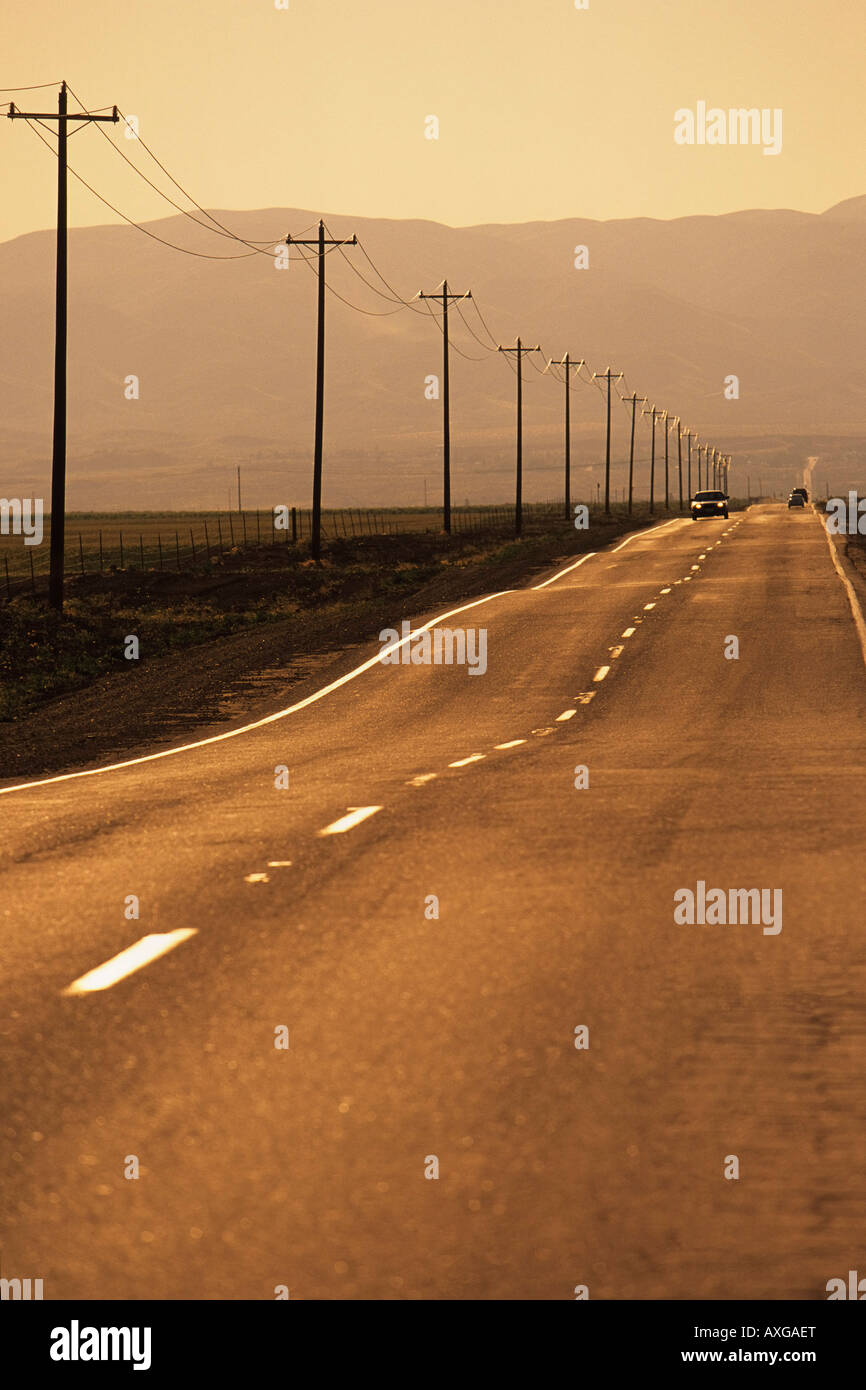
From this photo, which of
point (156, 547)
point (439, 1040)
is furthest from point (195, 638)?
point (156, 547)

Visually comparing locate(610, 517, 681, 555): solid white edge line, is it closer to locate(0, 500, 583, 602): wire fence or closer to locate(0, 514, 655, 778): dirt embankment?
locate(0, 514, 655, 778): dirt embankment

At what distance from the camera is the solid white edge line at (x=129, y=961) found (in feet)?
26.9

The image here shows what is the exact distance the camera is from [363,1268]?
16.1ft

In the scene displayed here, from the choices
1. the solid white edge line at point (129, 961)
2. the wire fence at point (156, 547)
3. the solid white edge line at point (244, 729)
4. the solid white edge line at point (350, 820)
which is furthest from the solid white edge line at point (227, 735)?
the wire fence at point (156, 547)

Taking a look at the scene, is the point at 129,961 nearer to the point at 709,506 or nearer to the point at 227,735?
the point at 227,735

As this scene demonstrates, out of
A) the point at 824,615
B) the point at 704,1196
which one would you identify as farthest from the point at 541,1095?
the point at 824,615

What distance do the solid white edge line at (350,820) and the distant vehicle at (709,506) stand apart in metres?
84.8

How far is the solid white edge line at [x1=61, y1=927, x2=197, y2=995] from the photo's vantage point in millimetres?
8188

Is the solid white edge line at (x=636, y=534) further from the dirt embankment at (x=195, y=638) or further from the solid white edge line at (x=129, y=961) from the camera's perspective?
the solid white edge line at (x=129, y=961)

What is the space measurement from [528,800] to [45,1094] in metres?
8.72

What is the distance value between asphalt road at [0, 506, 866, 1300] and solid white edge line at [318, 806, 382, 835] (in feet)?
0.21

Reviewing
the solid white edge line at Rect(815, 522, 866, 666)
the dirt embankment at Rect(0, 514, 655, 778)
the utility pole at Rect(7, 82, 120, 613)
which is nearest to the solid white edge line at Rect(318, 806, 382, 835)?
the dirt embankment at Rect(0, 514, 655, 778)
